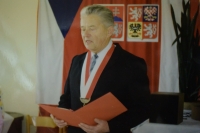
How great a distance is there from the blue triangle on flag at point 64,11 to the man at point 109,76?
66mm

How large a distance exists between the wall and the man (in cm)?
24

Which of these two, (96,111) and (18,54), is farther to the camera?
(18,54)

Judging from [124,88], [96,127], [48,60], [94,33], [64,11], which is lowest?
[96,127]

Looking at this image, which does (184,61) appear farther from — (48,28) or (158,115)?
(48,28)

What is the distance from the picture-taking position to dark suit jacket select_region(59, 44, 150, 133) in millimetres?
1061

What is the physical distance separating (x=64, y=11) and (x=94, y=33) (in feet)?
0.75

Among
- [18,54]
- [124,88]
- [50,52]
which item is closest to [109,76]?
[124,88]

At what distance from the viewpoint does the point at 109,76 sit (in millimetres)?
1101

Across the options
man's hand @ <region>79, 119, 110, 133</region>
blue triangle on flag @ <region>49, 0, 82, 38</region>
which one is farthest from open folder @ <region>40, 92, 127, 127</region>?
blue triangle on flag @ <region>49, 0, 82, 38</region>

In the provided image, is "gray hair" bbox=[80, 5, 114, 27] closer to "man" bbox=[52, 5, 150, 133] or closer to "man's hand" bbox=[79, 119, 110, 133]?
"man" bbox=[52, 5, 150, 133]

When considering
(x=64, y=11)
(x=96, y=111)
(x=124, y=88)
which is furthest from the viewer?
(x=64, y=11)

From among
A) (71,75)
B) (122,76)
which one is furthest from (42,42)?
(122,76)

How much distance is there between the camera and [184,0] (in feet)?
3.67

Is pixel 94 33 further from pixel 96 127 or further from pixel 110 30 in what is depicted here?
pixel 96 127
